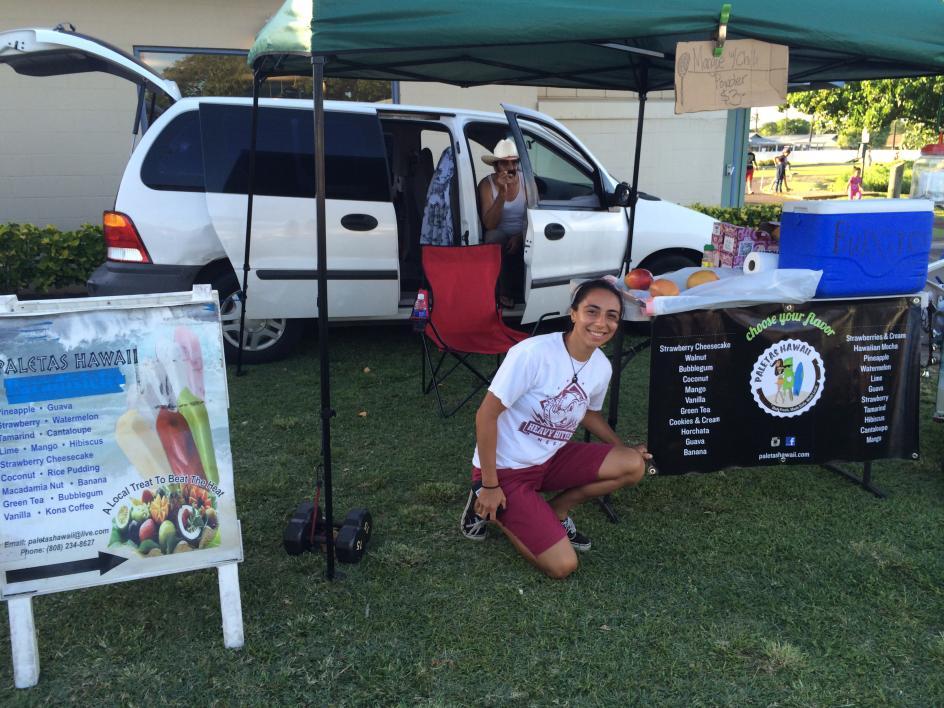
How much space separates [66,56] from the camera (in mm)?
5188

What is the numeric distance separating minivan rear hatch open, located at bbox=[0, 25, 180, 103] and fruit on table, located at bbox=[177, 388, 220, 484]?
142 inches

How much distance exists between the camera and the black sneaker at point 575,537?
10.6ft

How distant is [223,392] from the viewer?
249 cm

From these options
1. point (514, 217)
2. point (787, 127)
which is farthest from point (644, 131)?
point (787, 127)

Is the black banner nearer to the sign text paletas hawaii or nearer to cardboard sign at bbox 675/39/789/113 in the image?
cardboard sign at bbox 675/39/789/113

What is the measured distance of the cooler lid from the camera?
323cm

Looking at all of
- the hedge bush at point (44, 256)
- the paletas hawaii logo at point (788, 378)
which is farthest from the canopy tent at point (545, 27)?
the hedge bush at point (44, 256)

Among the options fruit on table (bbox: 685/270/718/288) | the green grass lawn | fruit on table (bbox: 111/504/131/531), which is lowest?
the green grass lawn

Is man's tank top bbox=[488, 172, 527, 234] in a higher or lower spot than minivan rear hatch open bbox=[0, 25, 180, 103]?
lower

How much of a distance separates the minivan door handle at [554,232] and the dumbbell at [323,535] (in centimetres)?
292

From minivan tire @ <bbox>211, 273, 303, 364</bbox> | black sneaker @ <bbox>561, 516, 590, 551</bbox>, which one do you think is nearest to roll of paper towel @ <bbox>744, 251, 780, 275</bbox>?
black sneaker @ <bbox>561, 516, 590, 551</bbox>

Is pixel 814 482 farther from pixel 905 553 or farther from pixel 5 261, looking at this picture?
pixel 5 261

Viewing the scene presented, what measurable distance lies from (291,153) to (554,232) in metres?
1.94

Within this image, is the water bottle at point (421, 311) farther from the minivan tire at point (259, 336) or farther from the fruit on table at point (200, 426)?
the fruit on table at point (200, 426)
